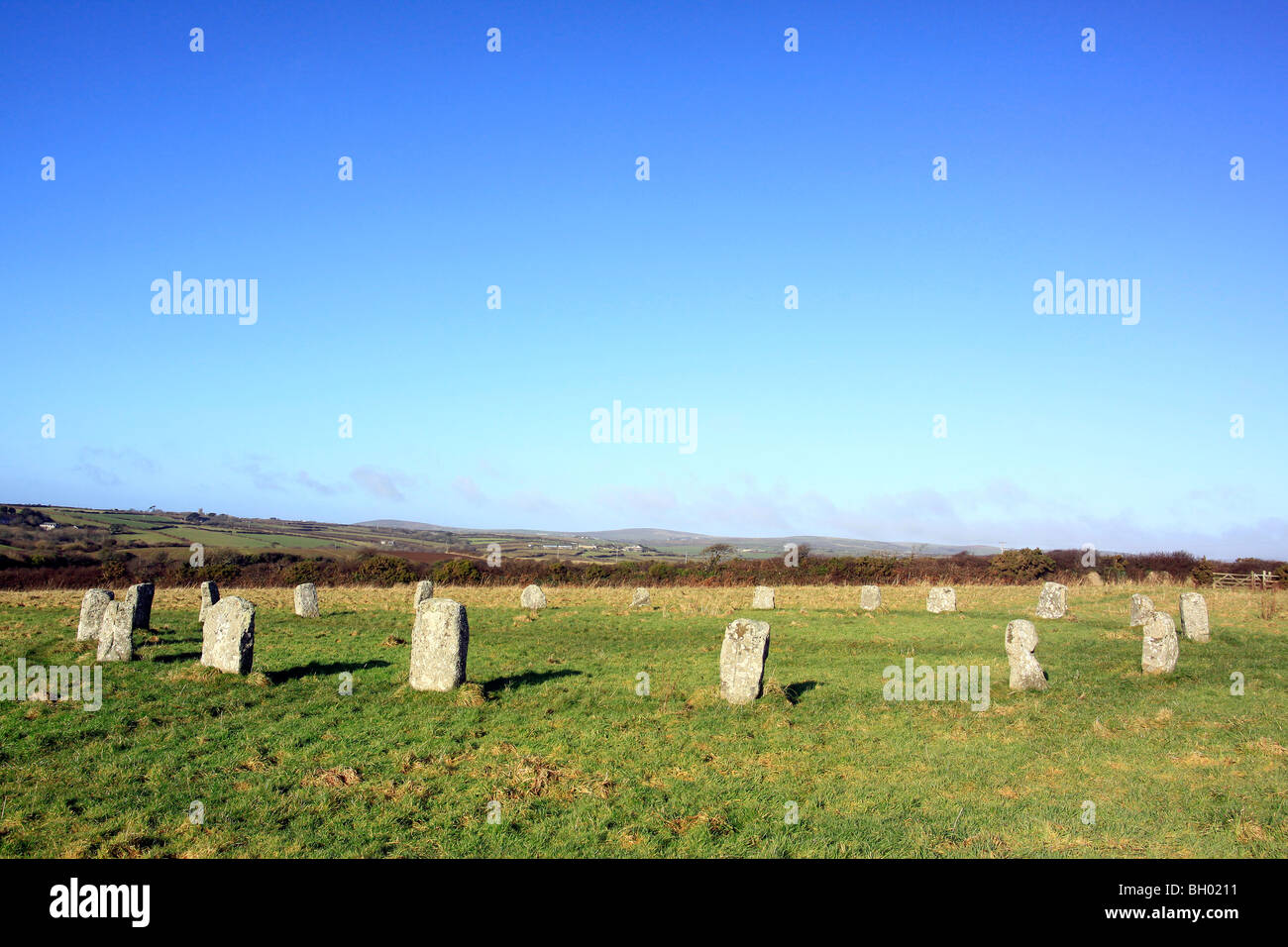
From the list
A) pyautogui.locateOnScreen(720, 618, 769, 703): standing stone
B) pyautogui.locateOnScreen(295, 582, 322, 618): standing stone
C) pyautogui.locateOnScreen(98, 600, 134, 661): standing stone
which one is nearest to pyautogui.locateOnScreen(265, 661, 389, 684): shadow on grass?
pyautogui.locateOnScreen(98, 600, 134, 661): standing stone

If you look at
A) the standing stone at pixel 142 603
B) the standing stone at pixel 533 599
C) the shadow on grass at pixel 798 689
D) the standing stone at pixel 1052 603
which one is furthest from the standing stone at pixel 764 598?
the standing stone at pixel 142 603

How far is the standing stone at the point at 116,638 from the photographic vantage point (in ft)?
48.4

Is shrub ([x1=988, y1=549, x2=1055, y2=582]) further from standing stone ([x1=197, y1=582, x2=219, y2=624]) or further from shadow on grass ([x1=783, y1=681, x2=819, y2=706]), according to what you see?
standing stone ([x1=197, y1=582, x2=219, y2=624])

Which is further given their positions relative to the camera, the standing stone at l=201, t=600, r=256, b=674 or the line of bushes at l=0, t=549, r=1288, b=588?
the line of bushes at l=0, t=549, r=1288, b=588

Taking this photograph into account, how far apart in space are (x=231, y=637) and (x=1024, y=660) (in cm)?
1485

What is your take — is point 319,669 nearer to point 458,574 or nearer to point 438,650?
point 438,650

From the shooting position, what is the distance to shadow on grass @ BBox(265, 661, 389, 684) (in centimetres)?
1398

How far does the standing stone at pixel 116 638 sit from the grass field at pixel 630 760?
621mm

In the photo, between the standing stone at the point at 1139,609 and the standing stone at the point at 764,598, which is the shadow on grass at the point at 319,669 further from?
the standing stone at the point at 1139,609

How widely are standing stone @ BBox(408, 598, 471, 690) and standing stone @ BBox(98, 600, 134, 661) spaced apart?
651 centimetres

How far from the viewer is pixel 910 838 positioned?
7211mm

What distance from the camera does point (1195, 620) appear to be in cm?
1933
